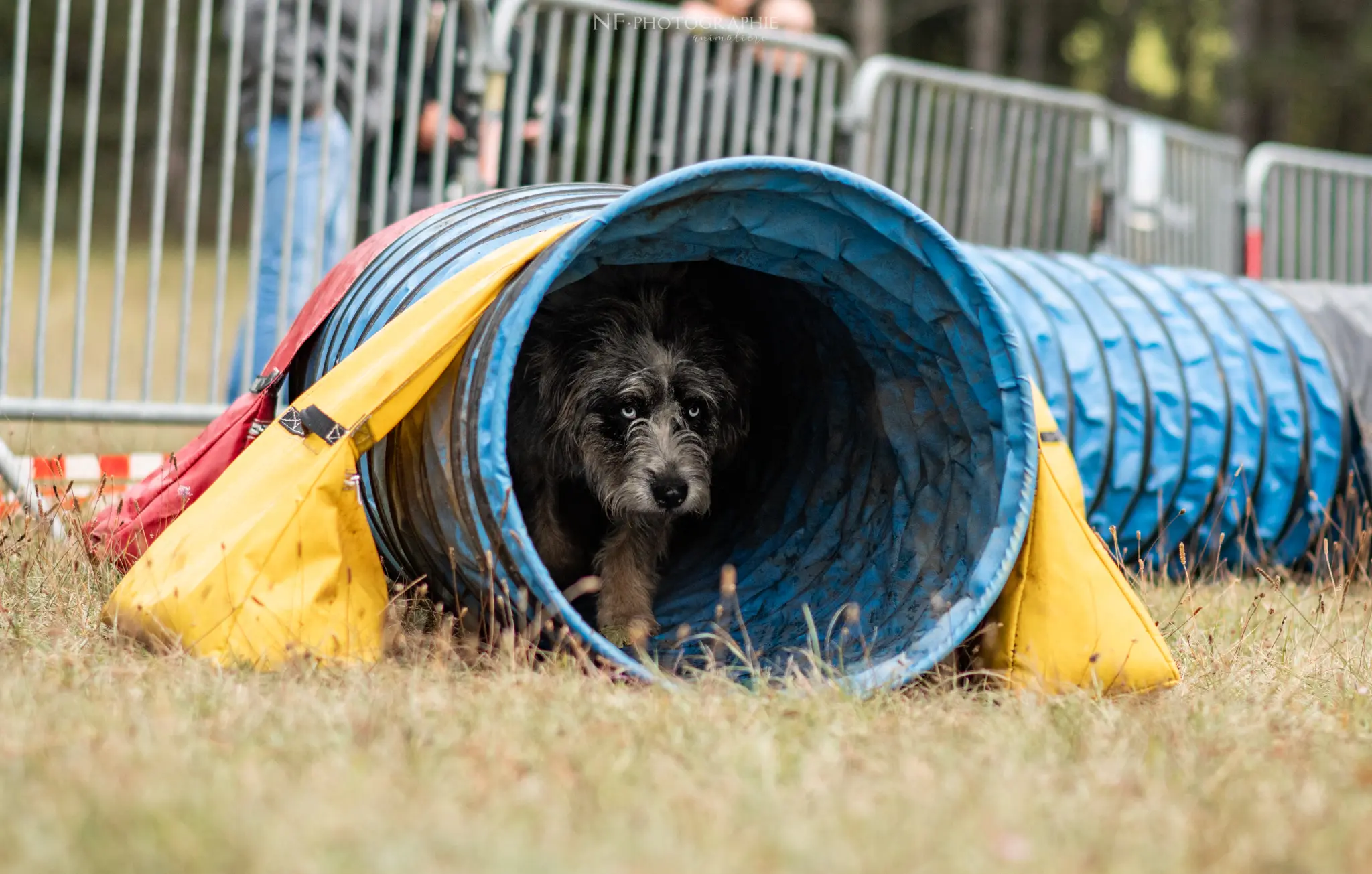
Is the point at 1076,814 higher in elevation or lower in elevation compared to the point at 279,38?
lower

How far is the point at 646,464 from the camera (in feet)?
12.9

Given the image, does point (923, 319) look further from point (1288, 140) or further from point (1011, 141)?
point (1288, 140)

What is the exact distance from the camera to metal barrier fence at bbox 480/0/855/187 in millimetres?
6262

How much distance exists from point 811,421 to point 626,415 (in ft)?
2.73

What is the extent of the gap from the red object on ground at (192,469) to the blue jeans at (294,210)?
199 cm


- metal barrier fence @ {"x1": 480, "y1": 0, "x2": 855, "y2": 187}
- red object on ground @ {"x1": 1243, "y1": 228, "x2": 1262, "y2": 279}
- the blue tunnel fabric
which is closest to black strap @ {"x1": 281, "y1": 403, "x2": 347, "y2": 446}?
the blue tunnel fabric

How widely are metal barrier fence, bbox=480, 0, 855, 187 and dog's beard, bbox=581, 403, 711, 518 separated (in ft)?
8.35

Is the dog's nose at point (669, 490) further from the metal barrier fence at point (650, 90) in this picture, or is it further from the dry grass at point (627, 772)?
the metal barrier fence at point (650, 90)

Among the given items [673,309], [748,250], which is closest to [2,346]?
[673,309]

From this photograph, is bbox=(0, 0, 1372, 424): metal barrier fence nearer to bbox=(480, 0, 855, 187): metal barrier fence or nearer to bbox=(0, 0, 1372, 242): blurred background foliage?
bbox=(480, 0, 855, 187): metal barrier fence

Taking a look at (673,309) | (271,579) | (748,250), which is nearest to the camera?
(271,579)

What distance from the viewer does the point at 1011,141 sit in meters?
8.21

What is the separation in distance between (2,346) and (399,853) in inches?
155

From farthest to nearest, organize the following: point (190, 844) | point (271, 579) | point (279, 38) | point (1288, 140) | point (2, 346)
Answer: point (1288, 140) < point (279, 38) < point (2, 346) < point (271, 579) < point (190, 844)
